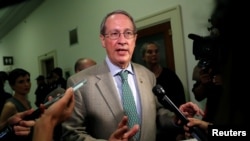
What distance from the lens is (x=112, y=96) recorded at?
1.35 m

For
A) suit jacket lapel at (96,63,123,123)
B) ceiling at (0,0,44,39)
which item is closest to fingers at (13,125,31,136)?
suit jacket lapel at (96,63,123,123)

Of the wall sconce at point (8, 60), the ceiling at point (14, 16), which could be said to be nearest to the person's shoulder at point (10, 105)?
the ceiling at point (14, 16)

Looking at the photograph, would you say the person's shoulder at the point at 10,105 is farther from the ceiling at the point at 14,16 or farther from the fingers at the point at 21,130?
the ceiling at the point at 14,16

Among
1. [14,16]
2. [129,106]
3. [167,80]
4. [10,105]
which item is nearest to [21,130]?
[129,106]

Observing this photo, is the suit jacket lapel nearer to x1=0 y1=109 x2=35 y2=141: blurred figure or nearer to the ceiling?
x1=0 y1=109 x2=35 y2=141: blurred figure

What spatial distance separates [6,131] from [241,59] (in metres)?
0.89

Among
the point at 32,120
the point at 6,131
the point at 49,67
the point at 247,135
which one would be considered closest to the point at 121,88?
the point at 32,120

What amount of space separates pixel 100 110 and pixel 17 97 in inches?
50.1

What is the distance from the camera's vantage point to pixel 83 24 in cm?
464

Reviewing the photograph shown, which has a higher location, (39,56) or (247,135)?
(39,56)

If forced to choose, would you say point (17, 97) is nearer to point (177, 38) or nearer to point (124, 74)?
point (124, 74)

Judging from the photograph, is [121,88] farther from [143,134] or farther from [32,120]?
[32,120]

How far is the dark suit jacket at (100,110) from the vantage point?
1.26 metres

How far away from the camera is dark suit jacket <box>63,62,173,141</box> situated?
126 cm
